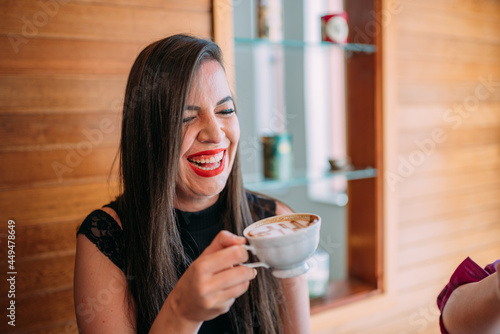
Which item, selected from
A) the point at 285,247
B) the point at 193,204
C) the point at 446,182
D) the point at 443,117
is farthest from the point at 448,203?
the point at 285,247

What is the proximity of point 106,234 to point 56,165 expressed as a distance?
463 millimetres

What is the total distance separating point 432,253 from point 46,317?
2041 millimetres

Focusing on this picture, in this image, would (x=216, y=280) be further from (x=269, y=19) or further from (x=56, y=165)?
(x=269, y=19)

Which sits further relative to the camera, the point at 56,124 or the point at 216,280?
the point at 56,124

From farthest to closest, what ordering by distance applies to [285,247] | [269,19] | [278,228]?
[269,19] → [278,228] → [285,247]

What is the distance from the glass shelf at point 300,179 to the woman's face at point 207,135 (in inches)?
24.4

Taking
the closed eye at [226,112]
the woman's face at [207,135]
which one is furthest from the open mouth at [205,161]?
the closed eye at [226,112]

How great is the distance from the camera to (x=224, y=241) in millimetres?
856

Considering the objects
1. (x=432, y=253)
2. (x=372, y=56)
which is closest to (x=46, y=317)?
(x=372, y=56)

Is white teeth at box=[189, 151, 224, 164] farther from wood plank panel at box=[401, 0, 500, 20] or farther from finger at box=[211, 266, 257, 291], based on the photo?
wood plank panel at box=[401, 0, 500, 20]

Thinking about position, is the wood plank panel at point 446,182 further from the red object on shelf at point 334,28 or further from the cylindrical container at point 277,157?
the red object on shelf at point 334,28

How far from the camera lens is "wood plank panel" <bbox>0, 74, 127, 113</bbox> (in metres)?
1.43

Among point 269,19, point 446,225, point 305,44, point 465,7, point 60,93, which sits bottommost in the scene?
point 446,225

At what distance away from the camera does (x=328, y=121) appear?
383 cm
